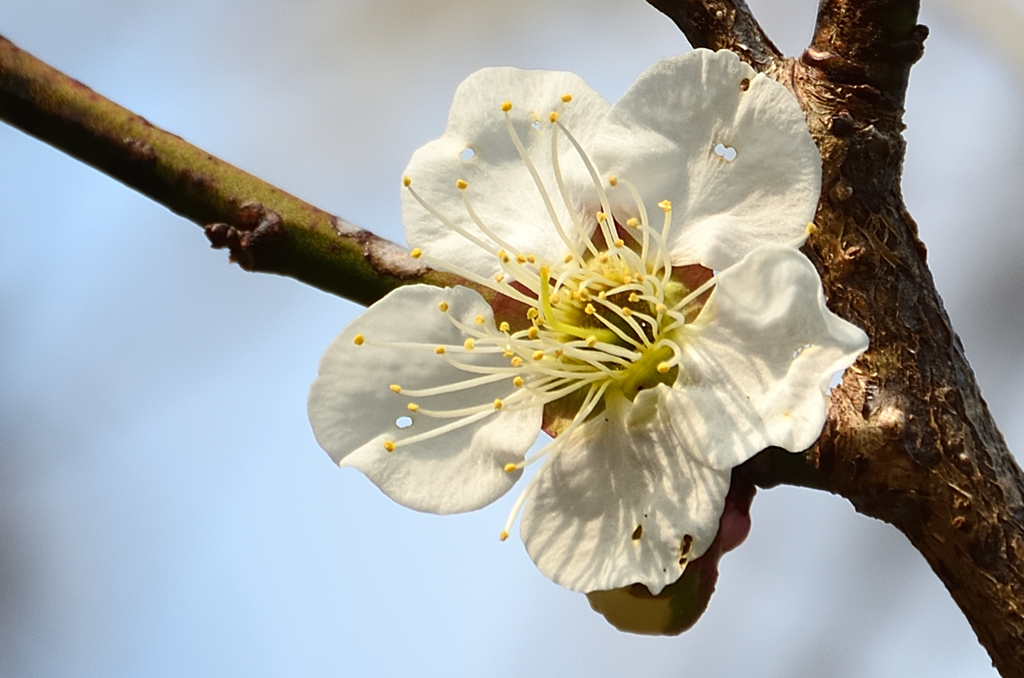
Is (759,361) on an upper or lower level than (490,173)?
lower

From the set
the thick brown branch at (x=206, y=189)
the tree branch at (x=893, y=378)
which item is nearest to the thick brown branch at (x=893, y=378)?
the tree branch at (x=893, y=378)

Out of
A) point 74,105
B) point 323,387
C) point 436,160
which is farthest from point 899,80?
point 74,105

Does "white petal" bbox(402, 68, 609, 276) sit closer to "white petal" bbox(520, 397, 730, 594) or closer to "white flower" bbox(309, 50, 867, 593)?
"white flower" bbox(309, 50, 867, 593)

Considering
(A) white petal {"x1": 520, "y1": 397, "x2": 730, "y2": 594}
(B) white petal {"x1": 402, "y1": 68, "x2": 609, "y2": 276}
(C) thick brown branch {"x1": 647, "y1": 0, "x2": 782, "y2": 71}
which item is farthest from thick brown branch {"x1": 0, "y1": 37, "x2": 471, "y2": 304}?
(C) thick brown branch {"x1": 647, "y1": 0, "x2": 782, "y2": 71}

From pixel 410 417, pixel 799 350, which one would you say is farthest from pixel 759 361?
pixel 410 417

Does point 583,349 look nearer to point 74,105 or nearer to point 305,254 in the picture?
point 305,254

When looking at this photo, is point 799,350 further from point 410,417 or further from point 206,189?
point 206,189
